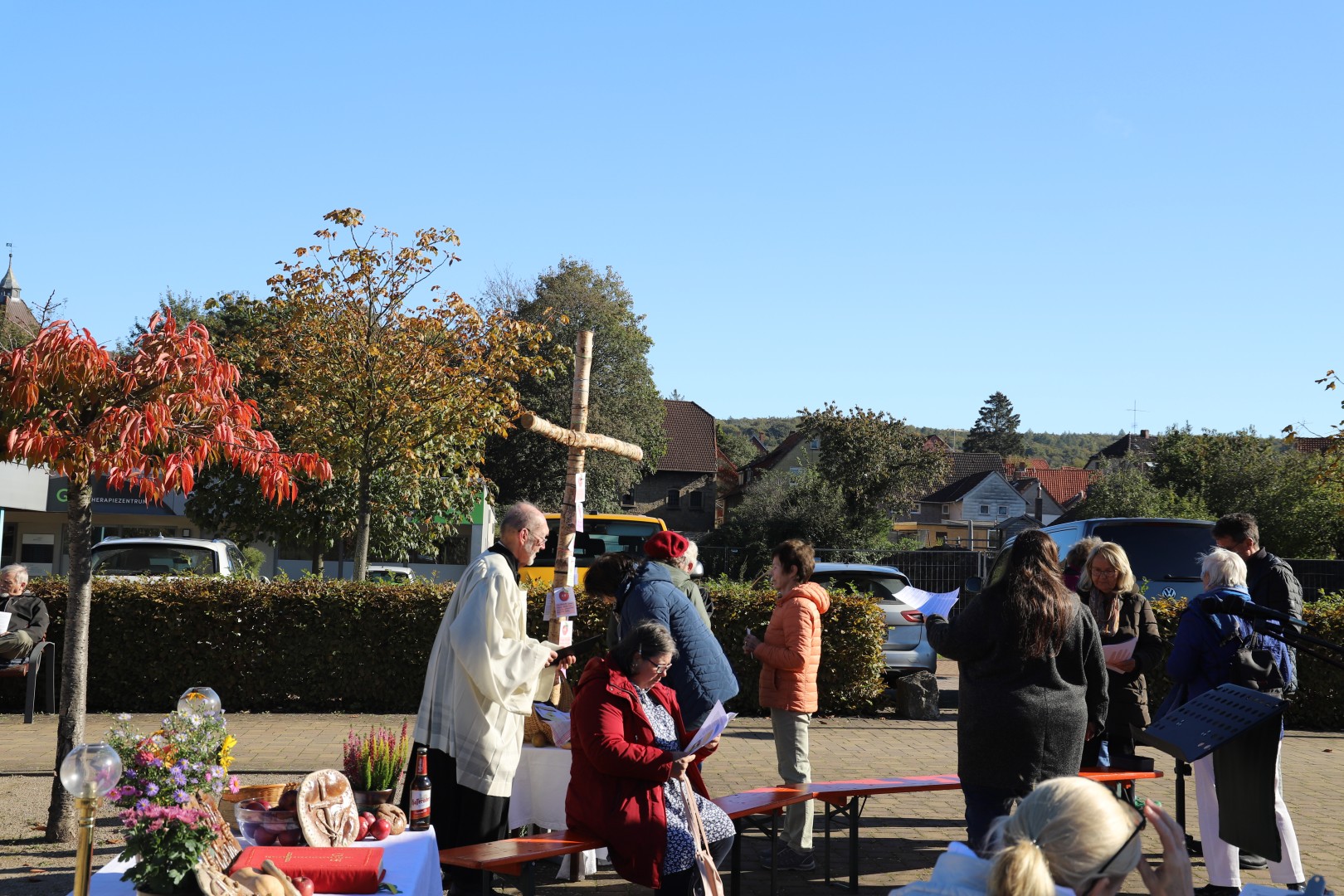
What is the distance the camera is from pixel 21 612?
11.2 meters

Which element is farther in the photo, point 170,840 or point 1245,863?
point 1245,863

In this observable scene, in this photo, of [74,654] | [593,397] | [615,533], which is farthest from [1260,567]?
[593,397]

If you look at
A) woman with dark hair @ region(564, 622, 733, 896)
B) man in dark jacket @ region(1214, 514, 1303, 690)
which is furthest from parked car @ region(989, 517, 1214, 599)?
woman with dark hair @ region(564, 622, 733, 896)

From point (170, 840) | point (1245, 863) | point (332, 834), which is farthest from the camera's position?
point (1245, 863)

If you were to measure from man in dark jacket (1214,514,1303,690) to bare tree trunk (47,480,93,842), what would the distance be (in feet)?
20.9

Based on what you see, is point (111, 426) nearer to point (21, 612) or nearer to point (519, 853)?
point (519, 853)

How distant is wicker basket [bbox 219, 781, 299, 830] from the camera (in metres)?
4.47

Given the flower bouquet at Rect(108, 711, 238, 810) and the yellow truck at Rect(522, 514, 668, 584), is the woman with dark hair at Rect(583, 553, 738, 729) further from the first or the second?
the yellow truck at Rect(522, 514, 668, 584)

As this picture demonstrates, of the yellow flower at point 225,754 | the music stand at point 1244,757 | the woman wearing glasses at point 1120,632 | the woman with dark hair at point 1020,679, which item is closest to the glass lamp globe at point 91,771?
the yellow flower at point 225,754

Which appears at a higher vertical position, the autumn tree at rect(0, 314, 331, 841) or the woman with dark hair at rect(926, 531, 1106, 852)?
the autumn tree at rect(0, 314, 331, 841)

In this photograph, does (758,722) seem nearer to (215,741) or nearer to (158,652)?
(158,652)

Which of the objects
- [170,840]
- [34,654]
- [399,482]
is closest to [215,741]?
[170,840]

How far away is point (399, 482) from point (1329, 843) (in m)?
16.6

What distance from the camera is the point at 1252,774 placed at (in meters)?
3.76
